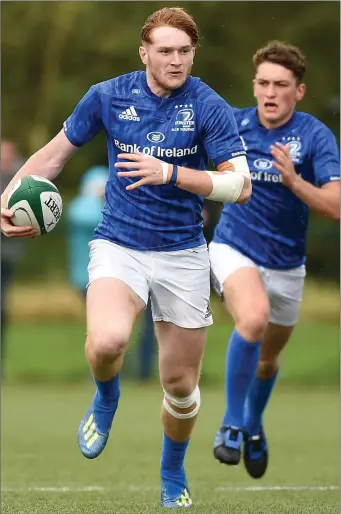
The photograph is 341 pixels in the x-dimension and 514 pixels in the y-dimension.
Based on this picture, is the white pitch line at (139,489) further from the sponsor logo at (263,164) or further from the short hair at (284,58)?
the short hair at (284,58)

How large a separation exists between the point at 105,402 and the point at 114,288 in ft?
2.55

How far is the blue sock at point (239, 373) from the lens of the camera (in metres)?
Result: 8.70

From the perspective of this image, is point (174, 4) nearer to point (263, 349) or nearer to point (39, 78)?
point (39, 78)

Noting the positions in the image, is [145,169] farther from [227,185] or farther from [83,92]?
[83,92]

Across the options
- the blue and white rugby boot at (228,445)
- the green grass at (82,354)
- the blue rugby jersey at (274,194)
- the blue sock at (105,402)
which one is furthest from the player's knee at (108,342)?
the green grass at (82,354)

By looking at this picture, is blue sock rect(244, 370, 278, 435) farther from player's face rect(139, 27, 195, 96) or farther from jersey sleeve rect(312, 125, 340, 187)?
player's face rect(139, 27, 195, 96)

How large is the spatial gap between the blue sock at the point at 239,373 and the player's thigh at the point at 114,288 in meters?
1.60

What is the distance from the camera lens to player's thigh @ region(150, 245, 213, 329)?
7301 mm

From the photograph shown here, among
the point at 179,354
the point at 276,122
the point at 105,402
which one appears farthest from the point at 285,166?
the point at 105,402

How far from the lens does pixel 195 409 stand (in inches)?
301

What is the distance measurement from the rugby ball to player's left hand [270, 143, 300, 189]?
1.78 m

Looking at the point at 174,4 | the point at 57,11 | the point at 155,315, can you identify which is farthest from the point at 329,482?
the point at 57,11

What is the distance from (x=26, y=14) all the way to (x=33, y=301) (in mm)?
4034

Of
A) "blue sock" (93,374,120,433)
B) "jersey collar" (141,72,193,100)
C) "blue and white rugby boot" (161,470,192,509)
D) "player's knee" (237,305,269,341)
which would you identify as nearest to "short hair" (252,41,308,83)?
"player's knee" (237,305,269,341)
